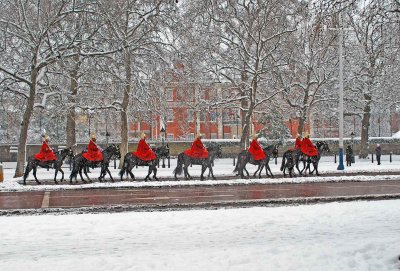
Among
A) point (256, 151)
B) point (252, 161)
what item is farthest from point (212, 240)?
point (252, 161)

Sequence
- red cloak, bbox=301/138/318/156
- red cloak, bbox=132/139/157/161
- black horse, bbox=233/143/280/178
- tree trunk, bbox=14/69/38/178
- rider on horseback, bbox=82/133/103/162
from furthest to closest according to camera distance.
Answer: tree trunk, bbox=14/69/38/178 < red cloak, bbox=301/138/318/156 < black horse, bbox=233/143/280/178 < red cloak, bbox=132/139/157/161 < rider on horseback, bbox=82/133/103/162

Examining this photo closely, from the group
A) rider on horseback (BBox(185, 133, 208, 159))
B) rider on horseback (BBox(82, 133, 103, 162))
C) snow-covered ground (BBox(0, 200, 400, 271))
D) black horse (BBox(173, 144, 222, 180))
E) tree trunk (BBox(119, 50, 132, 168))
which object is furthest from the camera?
tree trunk (BBox(119, 50, 132, 168))

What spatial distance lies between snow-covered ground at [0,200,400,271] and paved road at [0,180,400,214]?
5.81ft

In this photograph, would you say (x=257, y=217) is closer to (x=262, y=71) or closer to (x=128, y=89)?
(x=128, y=89)

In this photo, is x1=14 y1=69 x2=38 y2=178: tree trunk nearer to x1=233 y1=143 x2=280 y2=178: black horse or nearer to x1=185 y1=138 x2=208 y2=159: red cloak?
x1=185 y1=138 x2=208 y2=159: red cloak

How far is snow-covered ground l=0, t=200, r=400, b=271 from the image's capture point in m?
8.22

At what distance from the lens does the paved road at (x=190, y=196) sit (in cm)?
1581

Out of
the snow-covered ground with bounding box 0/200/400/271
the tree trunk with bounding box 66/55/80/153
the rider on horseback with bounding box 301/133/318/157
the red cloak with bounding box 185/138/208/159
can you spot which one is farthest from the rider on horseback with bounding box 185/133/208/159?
the snow-covered ground with bounding box 0/200/400/271

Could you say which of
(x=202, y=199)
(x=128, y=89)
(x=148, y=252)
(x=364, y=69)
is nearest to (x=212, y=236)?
(x=148, y=252)

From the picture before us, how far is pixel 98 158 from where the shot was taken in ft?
75.8

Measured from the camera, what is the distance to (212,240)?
401 inches

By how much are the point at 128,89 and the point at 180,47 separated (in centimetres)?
383

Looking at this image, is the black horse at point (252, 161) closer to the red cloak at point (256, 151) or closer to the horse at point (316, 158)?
the red cloak at point (256, 151)

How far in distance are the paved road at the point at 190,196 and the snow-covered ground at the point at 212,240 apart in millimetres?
1771
